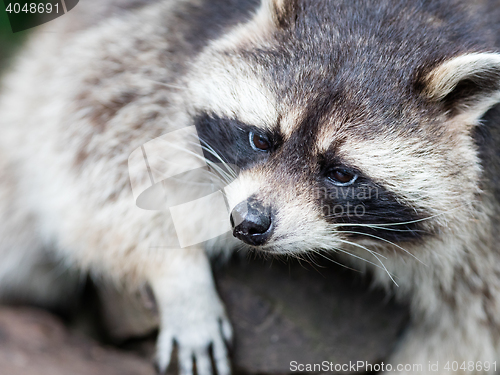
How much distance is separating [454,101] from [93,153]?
7.08 ft

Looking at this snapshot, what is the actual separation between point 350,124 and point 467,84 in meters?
0.60

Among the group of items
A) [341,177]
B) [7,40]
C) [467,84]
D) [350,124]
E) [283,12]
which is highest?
[283,12]

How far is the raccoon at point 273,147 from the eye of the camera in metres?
2.40

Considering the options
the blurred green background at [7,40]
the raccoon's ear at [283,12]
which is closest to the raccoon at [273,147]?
the raccoon's ear at [283,12]

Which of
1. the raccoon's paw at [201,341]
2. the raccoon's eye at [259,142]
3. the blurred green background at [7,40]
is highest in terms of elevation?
the raccoon's eye at [259,142]

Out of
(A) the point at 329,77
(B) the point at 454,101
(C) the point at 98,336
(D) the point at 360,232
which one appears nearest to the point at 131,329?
(C) the point at 98,336

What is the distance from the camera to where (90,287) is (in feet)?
14.6

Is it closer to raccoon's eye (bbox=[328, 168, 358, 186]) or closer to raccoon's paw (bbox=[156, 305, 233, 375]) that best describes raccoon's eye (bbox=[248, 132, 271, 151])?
raccoon's eye (bbox=[328, 168, 358, 186])

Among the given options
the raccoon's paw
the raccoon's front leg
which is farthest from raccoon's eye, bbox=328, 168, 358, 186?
the raccoon's paw

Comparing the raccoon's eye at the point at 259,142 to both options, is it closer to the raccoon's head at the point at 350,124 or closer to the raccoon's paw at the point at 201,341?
the raccoon's head at the point at 350,124

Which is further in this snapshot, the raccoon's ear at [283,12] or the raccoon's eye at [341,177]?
the raccoon's ear at [283,12]

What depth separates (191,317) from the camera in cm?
324

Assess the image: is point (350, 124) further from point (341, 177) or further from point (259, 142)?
point (259, 142)

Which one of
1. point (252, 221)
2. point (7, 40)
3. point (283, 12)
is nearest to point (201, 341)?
point (252, 221)
